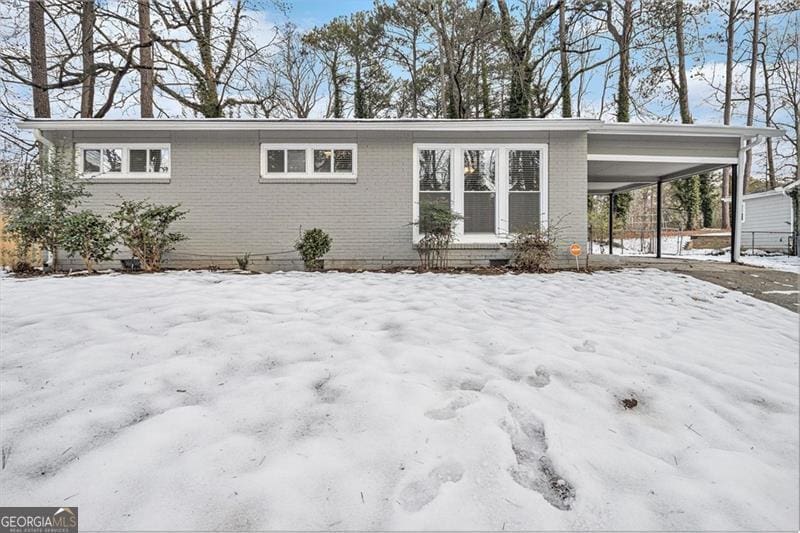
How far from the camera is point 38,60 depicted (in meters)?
9.06

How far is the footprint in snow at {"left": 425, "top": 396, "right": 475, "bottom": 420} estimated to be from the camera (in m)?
1.69

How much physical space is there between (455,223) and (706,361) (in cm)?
503

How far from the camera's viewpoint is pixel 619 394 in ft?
6.39

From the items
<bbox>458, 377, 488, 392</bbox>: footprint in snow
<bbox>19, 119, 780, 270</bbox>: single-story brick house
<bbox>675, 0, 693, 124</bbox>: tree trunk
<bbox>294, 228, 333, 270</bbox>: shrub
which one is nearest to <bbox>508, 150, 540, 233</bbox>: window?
<bbox>19, 119, 780, 270</bbox>: single-story brick house

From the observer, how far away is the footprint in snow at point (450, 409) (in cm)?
169

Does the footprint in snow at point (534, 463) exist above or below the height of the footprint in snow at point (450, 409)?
below

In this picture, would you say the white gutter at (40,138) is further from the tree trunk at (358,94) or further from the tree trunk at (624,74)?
the tree trunk at (624,74)

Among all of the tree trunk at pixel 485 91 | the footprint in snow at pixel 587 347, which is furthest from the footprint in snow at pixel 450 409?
the tree trunk at pixel 485 91

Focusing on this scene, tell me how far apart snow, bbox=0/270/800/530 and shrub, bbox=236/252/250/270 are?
3797 millimetres

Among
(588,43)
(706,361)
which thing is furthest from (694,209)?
(706,361)

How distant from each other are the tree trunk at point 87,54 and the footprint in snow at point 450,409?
1125 centimetres

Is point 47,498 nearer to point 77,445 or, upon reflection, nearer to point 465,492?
point 77,445

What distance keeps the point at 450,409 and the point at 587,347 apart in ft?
4.29

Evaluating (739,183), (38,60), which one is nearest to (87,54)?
(38,60)
